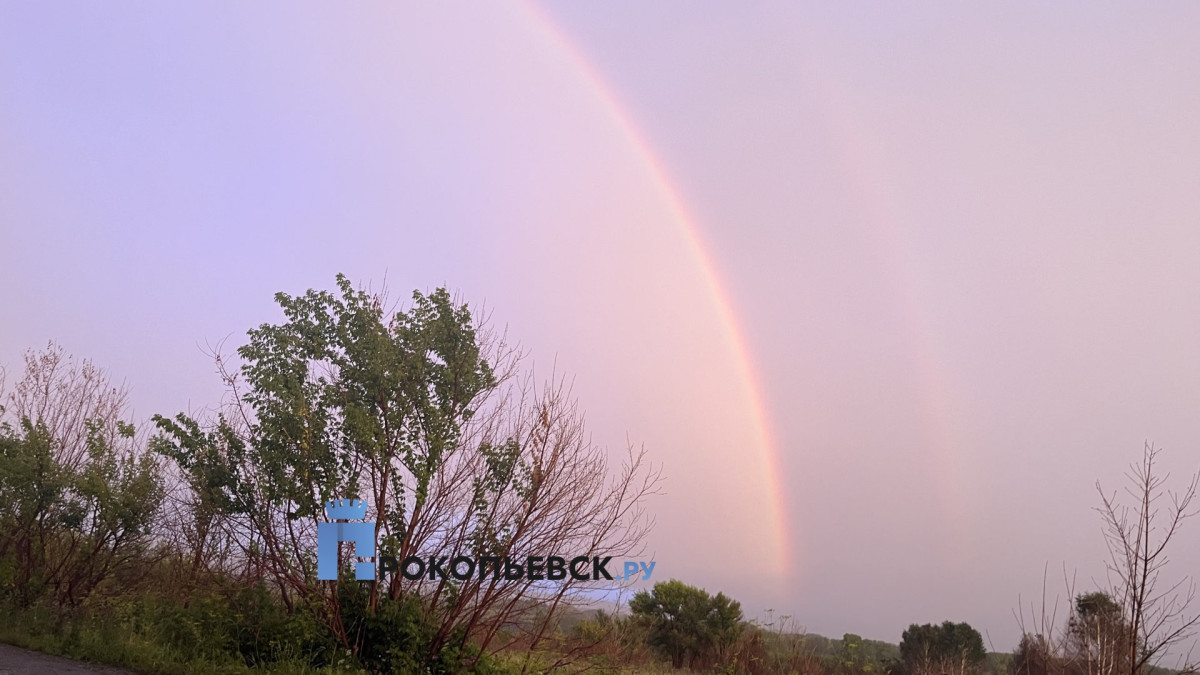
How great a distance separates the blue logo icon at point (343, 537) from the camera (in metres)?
10.9

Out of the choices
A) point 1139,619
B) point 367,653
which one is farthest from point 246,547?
point 1139,619

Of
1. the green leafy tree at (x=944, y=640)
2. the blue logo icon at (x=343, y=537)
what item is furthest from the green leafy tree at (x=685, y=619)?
the blue logo icon at (x=343, y=537)

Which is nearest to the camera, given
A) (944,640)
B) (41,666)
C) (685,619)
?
(41,666)

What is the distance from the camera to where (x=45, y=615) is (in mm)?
13711

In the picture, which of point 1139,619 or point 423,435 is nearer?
point 1139,619

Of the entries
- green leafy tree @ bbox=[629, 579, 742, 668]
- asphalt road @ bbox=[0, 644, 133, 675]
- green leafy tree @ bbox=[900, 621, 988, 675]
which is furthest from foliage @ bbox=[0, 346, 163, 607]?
green leafy tree @ bbox=[900, 621, 988, 675]

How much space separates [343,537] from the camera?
434 inches

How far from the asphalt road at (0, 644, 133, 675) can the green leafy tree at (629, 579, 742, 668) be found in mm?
14466

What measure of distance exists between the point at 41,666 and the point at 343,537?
12.7 ft

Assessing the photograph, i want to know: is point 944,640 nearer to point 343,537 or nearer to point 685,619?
point 685,619

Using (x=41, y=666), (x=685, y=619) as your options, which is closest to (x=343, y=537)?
(x=41, y=666)

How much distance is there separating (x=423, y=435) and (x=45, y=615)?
7841 millimetres

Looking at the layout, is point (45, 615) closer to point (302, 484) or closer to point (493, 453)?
point (302, 484)

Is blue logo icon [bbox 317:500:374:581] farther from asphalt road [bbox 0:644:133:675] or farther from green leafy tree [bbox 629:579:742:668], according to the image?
green leafy tree [bbox 629:579:742:668]
